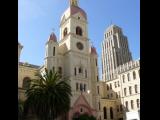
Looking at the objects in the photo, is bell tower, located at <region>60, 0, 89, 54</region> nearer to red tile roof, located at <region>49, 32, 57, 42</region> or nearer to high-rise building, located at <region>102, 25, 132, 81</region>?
red tile roof, located at <region>49, 32, 57, 42</region>

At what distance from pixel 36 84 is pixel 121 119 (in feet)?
120

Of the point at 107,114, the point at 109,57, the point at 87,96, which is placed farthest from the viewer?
the point at 109,57


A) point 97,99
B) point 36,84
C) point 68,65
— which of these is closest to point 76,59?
point 68,65

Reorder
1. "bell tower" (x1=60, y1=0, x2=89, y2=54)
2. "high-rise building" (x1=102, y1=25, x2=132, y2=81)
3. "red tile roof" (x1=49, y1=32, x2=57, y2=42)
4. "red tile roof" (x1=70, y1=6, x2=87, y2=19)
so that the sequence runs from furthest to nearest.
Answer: "high-rise building" (x1=102, y1=25, x2=132, y2=81)
"red tile roof" (x1=70, y1=6, x2=87, y2=19)
"bell tower" (x1=60, y1=0, x2=89, y2=54)
"red tile roof" (x1=49, y1=32, x2=57, y2=42)

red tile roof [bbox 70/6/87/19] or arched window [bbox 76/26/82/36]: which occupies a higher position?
red tile roof [bbox 70/6/87/19]

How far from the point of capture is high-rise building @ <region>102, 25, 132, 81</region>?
116119 mm

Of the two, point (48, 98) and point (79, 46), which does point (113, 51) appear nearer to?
point (79, 46)

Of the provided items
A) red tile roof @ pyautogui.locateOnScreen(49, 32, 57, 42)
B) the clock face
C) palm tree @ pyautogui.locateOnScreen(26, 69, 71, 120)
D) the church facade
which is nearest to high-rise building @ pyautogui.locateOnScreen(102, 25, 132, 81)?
the church facade

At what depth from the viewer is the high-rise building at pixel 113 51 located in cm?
11612

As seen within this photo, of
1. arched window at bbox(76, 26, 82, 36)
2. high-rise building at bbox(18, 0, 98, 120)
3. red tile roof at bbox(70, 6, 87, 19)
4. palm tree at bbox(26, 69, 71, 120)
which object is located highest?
red tile roof at bbox(70, 6, 87, 19)

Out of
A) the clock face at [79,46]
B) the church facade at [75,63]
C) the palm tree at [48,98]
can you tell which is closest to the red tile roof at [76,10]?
the church facade at [75,63]
